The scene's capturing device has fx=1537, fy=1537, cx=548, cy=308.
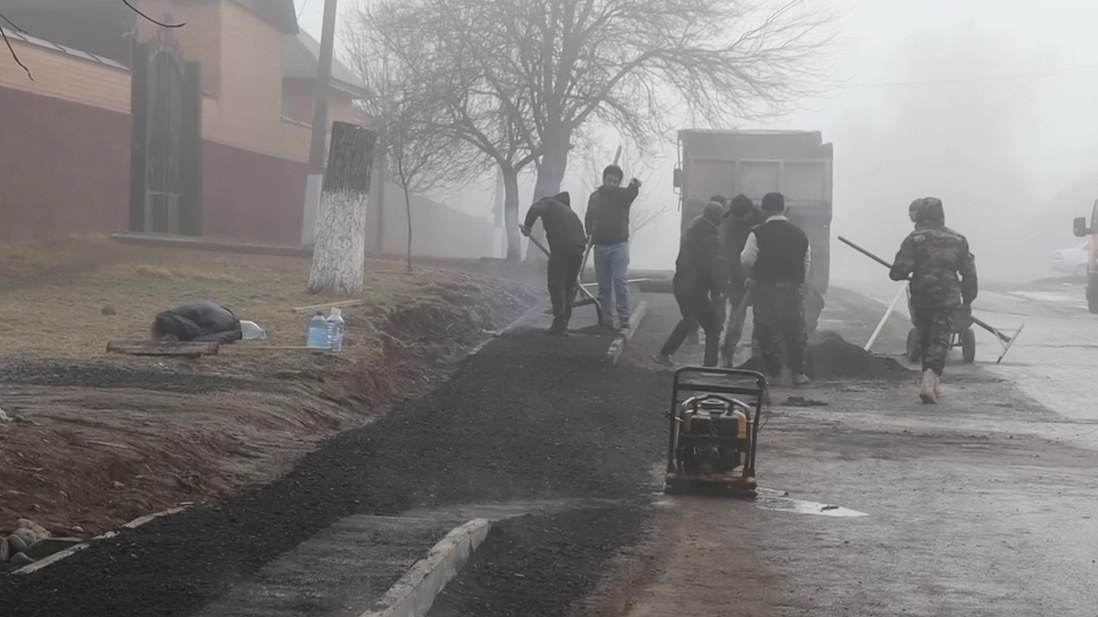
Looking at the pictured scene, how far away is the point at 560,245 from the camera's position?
15773 mm

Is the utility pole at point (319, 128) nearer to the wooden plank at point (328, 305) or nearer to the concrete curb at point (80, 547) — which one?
the wooden plank at point (328, 305)

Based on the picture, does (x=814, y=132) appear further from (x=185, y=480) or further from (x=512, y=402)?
(x=185, y=480)

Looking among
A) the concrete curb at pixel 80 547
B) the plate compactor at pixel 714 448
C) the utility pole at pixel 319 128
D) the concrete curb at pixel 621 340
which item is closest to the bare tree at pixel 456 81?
the utility pole at pixel 319 128

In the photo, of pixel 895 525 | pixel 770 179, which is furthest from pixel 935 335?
pixel 770 179

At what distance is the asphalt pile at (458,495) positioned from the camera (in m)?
5.39

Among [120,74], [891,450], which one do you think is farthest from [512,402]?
[120,74]

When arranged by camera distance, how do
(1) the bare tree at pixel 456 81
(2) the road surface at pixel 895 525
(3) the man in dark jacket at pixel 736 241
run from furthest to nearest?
1. (1) the bare tree at pixel 456 81
2. (3) the man in dark jacket at pixel 736 241
3. (2) the road surface at pixel 895 525

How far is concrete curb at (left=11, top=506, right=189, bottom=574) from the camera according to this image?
219 inches

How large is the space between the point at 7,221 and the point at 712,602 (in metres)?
16.6

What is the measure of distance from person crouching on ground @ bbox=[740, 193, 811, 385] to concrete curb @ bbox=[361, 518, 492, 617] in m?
7.42

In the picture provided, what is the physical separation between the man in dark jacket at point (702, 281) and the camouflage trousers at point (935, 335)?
2029mm

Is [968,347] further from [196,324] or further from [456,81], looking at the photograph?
[456,81]

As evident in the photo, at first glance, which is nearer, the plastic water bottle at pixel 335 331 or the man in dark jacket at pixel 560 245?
the plastic water bottle at pixel 335 331

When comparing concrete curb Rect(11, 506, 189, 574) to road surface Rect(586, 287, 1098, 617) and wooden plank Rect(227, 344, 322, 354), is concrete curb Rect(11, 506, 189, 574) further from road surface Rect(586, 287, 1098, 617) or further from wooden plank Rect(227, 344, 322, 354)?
wooden plank Rect(227, 344, 322, 354)
